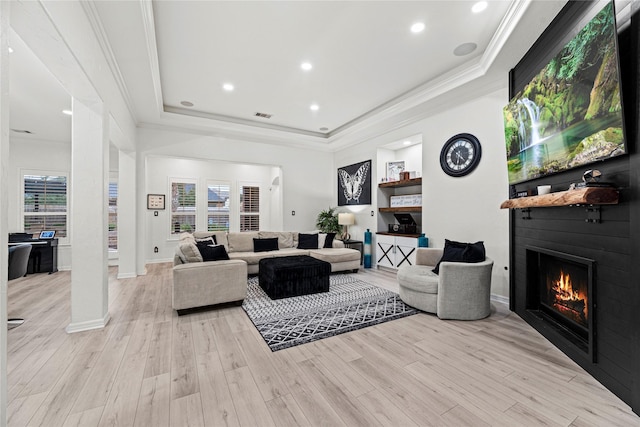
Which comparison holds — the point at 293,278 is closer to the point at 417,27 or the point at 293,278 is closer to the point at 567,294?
the point at 567,294

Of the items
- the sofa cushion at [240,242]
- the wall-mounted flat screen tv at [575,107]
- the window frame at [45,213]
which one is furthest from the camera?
the window frame at [45,213]

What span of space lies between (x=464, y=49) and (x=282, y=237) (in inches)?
178

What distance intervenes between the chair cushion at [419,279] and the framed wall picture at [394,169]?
2.70 m

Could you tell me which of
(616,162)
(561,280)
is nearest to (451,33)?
(616,162)

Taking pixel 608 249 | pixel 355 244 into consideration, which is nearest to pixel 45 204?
pixel 355 244

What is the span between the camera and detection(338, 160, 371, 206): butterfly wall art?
621 centimetres

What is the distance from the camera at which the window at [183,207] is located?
712 centimetres

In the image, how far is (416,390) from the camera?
1867mm

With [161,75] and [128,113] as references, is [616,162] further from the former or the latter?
[128,113]

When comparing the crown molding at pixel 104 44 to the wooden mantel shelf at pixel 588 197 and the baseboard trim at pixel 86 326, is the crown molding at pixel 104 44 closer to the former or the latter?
the baseboard trim at pixel 86 326

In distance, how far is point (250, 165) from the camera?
7176mm

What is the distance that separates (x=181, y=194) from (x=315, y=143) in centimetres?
376

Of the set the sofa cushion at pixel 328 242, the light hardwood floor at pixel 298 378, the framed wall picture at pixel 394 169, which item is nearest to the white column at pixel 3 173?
the light hardwood floor at pixel 298 378

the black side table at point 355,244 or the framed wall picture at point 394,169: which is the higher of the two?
the framed wall picture at point 394,169
